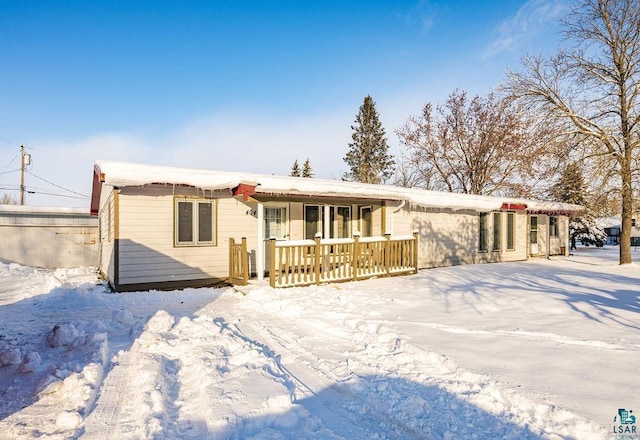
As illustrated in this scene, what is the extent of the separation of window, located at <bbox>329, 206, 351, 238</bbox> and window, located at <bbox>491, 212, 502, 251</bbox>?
21.8ft

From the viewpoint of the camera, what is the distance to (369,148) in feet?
118

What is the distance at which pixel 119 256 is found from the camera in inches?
304

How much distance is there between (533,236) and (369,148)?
22.3m

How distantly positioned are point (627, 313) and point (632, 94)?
12.2 metres

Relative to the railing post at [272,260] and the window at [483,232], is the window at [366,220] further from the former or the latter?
the window at [483,232]

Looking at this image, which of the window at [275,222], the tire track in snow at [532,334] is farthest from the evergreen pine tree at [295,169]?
the tire track in snow at [532,334]

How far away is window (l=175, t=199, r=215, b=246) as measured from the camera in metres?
8.46

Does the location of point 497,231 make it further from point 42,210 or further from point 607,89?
point 42,210

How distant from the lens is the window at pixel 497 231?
559 inches

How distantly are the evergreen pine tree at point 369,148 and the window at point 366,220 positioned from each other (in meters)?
24.1

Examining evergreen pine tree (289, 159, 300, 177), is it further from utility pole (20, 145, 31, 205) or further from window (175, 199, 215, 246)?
window (175, 199, 215, 246)

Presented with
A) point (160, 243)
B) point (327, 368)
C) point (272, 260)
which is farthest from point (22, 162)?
point (327, 368)

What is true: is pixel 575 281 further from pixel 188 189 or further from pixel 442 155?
pixel 442 155

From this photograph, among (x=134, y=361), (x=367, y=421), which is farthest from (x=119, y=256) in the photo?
(x=367, y=421)
